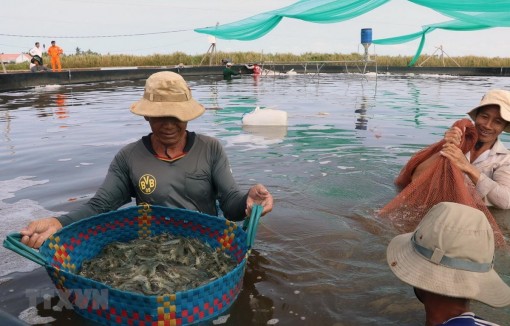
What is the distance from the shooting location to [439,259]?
169cm

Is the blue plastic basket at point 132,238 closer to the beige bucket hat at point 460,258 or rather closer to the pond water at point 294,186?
the pond water at point 294,186

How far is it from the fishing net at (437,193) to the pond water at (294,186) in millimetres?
194

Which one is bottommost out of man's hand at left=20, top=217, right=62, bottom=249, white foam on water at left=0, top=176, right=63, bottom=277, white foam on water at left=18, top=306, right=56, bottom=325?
white foam on water at left=18, top=306, right=56, bottom=325

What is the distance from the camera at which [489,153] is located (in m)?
4.18

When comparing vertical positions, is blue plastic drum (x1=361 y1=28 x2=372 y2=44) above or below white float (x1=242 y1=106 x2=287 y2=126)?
above

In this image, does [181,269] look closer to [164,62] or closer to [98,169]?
[98,169]

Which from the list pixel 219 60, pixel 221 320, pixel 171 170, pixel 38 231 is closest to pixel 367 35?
pixel 219 60

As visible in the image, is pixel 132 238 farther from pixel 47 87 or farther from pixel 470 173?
pixel 47 87


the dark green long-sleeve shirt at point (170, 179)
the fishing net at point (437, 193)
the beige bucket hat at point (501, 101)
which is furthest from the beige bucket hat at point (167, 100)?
the beige bucket hat at point (501, 101)

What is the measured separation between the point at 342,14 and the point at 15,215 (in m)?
9.21

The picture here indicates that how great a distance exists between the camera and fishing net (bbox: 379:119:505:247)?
371 centimetres

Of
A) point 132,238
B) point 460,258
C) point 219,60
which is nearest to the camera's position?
point 460,258

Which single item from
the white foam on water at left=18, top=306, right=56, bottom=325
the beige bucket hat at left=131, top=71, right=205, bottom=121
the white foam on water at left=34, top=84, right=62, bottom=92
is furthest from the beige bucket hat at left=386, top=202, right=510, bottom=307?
the white foam on water at left=34, top=84, right=62, bottom=92

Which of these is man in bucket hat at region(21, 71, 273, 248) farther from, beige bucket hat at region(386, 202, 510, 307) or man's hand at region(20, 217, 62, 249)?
beige bucket hat at region(386, 202, 510, 307)
